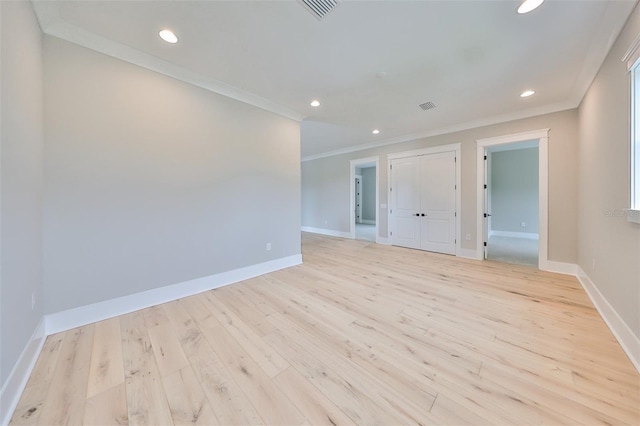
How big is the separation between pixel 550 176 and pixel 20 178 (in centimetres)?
608

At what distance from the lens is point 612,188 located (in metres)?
2.07

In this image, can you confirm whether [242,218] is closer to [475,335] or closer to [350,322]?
[350,322]

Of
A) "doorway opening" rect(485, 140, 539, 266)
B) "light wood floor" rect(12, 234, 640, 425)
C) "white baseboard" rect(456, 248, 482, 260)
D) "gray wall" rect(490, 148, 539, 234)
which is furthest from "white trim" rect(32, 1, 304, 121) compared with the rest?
"gray wall" rect(490, 148, 539, 234)

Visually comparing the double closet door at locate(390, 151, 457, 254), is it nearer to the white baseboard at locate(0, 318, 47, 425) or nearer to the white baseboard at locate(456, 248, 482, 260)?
the white baseboard at locate(456, 248, 482, 260)

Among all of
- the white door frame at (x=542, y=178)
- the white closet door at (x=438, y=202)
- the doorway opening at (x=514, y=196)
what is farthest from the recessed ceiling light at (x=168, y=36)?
the doorway opening at (x=514, y=196)

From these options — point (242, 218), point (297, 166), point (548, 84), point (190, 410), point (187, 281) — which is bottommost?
point (190, 410)

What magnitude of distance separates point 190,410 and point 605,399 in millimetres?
2333

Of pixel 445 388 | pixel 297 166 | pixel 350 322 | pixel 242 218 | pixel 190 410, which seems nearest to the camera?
pixel 190 410

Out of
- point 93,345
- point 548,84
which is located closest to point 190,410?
point 93,345

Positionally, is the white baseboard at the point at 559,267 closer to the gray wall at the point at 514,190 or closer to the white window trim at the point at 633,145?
the white window trim at the point at 633,145

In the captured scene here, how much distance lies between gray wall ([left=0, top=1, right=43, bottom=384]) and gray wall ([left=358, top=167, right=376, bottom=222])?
970cm

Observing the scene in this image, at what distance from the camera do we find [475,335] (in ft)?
6.19

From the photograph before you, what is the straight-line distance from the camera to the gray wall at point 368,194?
1050 cm

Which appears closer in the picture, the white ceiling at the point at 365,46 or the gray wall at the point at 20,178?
the gray wall at the point at 20,178
